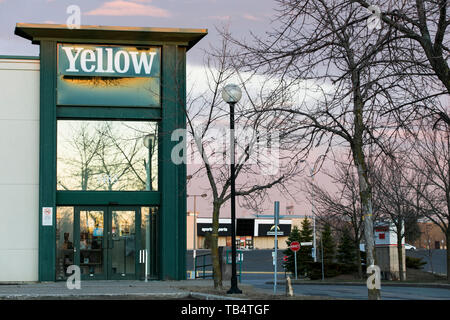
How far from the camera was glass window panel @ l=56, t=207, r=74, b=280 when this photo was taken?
25.9 meters

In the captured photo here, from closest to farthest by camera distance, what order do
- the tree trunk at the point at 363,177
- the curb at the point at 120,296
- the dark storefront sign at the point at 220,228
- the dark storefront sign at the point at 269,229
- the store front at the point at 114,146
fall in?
the tree trunk at the point at 363,177
the curb at the point at 120,296
the store front at the point at 114,146
the dark storefront sign at the point at 220,228
the dark storefront sign at the point at 269,229

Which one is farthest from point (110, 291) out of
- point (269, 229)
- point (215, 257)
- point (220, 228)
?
point (269, 229)

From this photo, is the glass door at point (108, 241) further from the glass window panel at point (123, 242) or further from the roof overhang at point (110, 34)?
the roof overhang at point (110, 34)

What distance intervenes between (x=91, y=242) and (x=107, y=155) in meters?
3.18

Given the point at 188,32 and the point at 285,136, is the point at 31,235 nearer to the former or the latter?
the point at 188,32

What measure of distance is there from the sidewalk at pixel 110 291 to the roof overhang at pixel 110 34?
8640 mm

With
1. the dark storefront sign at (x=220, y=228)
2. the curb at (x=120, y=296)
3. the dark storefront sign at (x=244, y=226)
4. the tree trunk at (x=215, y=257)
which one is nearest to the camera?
the curb at (x=120, y=296)

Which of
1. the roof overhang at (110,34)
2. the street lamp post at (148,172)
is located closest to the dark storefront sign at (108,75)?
the roof overhang at (110,34)

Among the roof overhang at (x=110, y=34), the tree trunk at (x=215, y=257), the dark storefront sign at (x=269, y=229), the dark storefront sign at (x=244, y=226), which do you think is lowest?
the tree trunk at (x=215, y=257)

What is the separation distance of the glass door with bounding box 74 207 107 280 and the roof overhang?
6.12 m

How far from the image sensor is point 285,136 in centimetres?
1566

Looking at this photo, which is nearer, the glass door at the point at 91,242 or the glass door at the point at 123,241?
the glass door at the point at 91,242

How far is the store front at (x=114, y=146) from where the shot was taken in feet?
85.7
